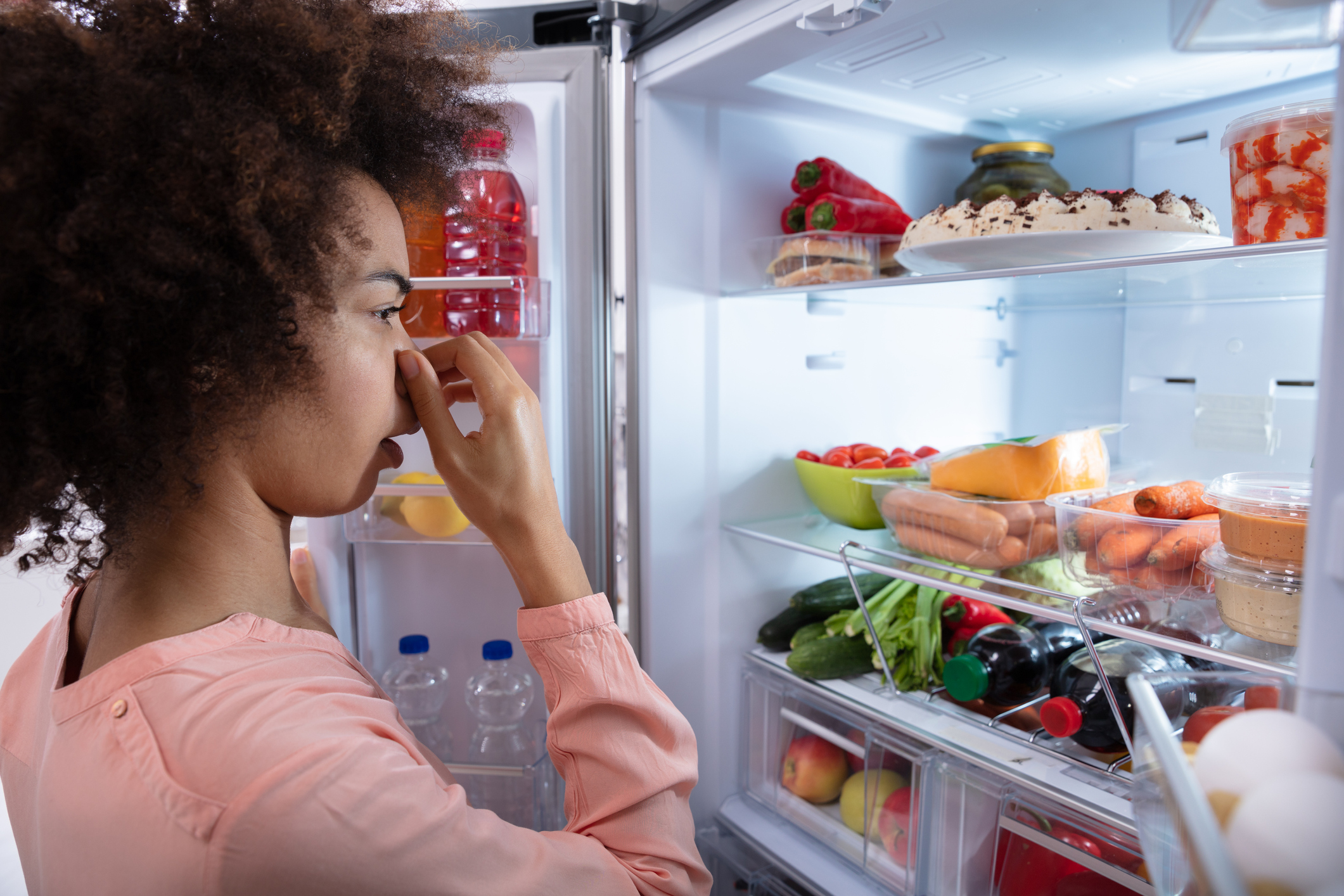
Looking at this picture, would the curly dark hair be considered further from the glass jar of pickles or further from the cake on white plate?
the glass jar of pickles

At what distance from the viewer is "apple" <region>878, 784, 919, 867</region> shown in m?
1.31

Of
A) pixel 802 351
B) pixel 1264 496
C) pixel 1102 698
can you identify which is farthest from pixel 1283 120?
pixel 802 351

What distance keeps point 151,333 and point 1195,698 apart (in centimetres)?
89

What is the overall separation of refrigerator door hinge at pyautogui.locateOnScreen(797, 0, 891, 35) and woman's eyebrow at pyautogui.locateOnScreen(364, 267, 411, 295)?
2.04ft

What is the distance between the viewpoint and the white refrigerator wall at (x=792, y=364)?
1396 mm

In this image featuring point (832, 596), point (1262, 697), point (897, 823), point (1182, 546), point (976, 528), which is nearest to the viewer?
point (1262, 697)

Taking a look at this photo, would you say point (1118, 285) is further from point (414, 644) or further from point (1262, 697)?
point (414, 644)

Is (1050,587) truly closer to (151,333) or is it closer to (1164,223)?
(1164,223)

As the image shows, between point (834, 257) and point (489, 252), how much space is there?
57 cm

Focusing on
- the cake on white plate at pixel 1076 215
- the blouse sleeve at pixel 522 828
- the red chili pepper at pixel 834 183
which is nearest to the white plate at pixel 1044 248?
the cake on white plate at pixel 1076 215

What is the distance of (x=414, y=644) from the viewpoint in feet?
4.52

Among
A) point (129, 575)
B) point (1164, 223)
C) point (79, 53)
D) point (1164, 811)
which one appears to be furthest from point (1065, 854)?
point (79, 53)

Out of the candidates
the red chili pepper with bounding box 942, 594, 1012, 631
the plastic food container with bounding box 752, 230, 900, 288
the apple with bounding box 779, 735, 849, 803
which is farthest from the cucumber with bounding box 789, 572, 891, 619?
the plastic food container with bounding box 752, 230, 900, 288

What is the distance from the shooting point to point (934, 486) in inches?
51.9
